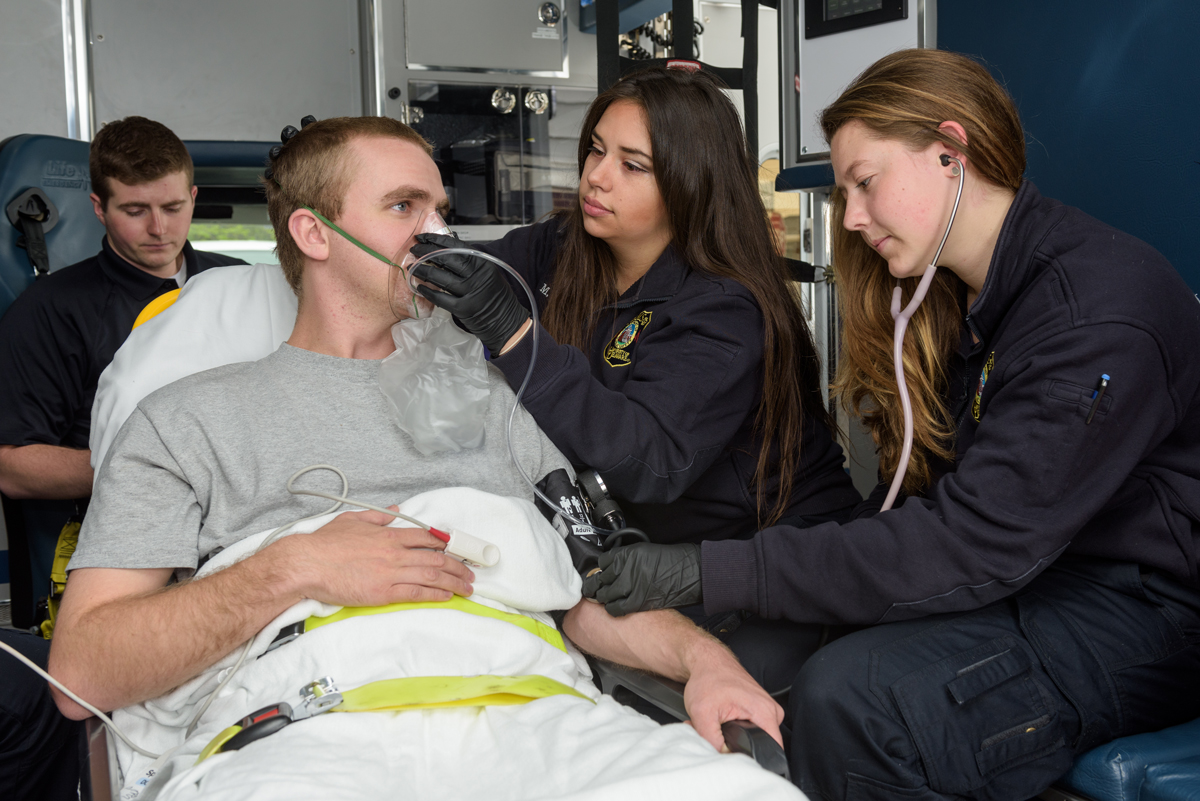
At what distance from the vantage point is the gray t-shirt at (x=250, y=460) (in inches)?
56.6

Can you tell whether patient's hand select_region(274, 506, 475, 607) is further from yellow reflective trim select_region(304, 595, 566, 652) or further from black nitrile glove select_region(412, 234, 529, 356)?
black nitrile glove select_region(412, 234, 529, 356)

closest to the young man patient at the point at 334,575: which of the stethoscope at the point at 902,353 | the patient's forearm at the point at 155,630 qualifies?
the patient's forearm at the point at 155,630

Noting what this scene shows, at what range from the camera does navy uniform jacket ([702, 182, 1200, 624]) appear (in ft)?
4.66

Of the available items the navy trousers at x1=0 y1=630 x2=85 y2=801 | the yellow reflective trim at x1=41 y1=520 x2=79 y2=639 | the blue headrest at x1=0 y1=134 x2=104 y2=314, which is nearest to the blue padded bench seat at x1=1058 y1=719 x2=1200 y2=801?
the navy trousers at x1=0 y1=630 x2=85 y2=801

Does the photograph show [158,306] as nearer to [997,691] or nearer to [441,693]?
[441,693]

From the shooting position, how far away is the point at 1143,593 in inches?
61.1

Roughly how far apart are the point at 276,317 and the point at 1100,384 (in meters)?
1.46

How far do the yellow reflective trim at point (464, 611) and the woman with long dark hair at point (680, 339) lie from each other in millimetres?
364

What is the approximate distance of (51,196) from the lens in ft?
9.48

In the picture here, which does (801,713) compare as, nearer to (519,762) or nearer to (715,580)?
(715,580)

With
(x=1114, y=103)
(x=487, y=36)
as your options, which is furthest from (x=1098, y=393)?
(x=487, y=36)

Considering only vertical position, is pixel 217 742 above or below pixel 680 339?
below

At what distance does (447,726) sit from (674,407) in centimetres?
76

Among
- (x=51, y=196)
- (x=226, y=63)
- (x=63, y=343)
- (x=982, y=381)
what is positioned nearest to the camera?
(x=982, y=381)
